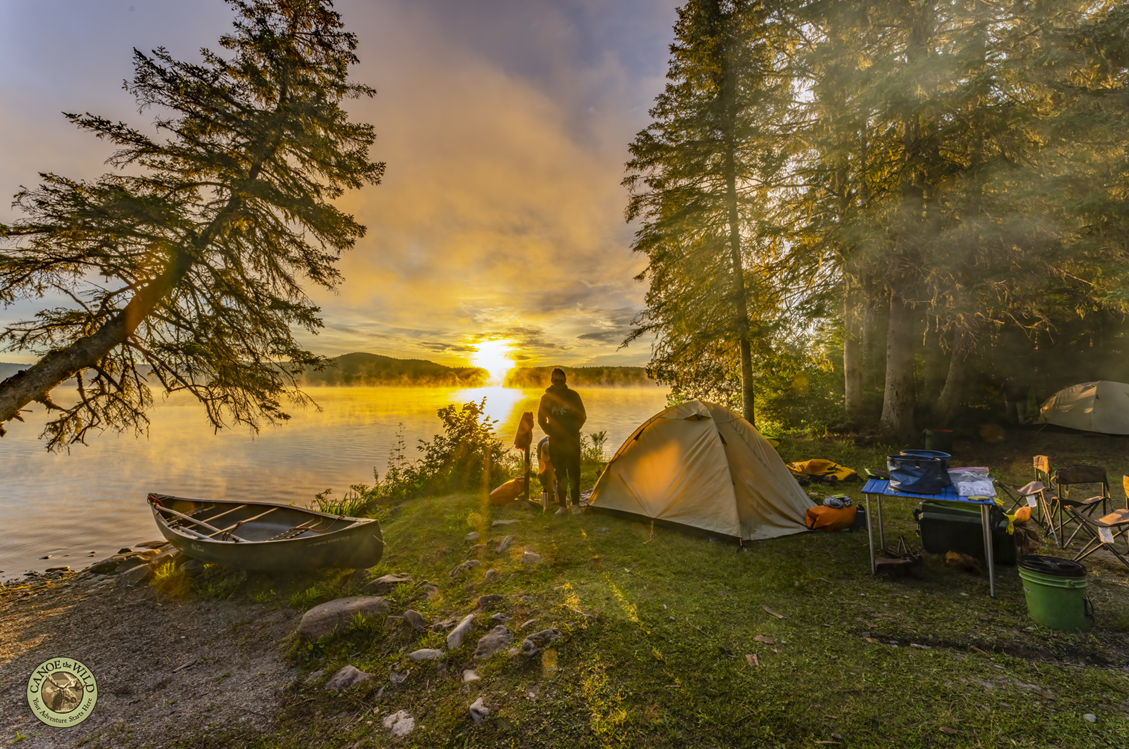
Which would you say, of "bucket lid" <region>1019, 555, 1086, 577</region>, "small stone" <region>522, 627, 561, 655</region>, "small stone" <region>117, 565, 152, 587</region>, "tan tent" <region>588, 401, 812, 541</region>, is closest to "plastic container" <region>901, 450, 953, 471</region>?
"bucket lid" <region>1019, 555, 1086, 577</region>

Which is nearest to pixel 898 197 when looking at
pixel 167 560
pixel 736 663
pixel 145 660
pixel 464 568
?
pixel 736 663

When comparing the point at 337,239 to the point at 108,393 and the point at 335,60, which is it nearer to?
the point at 335,60

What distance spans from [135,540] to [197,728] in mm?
9987

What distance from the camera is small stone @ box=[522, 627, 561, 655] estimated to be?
370 centimetres

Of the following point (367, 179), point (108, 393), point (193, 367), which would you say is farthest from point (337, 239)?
point (108, 393)

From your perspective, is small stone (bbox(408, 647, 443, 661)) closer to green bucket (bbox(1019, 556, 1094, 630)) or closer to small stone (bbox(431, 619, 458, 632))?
small stone (bbox(431, 619, 458, 632))

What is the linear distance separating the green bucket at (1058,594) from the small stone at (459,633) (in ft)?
17.5

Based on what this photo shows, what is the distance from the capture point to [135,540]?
10.2m

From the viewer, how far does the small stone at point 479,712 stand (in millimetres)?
3039

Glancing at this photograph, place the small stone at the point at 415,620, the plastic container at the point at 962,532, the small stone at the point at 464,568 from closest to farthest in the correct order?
the small stone at the point at 415,620 < the plastic container at the point at 962,532 < the small stone at the point at 464,568

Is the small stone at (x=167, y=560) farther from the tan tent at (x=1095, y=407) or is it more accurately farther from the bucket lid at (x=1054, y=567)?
the tan tent at (x=1095, y=407)

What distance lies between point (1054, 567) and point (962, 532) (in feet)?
5.20

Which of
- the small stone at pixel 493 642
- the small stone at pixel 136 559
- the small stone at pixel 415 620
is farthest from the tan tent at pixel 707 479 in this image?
the small stone at pixel 136 559

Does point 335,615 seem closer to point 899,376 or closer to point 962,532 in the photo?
point 962,532
